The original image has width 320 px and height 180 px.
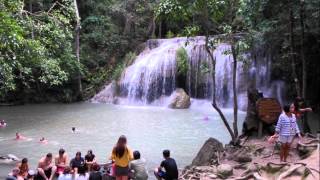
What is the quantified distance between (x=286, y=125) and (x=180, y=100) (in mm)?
17536

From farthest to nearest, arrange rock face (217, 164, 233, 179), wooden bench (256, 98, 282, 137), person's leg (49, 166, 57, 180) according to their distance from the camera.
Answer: wooden bench (256, 98, 282, 137) → person's leg (49, 166, 57, 180) → rock face (217, 164, 233, 179)

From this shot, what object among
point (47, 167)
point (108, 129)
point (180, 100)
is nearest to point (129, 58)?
point (180, 100)

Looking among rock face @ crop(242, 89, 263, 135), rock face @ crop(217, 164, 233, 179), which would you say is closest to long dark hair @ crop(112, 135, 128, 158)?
rock face @ crop(217, 164, 233, 179)

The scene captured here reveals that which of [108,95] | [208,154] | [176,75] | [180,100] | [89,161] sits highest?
[176,75]

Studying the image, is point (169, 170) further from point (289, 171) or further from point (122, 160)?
point (289, 171)

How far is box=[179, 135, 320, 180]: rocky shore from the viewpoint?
668cm

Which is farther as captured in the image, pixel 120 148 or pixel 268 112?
pixel 268 112

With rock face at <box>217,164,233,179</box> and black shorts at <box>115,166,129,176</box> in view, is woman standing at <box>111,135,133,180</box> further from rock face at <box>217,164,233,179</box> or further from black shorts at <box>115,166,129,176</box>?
rock face at <box>217,164,233,179</box>

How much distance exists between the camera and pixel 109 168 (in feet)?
32.4

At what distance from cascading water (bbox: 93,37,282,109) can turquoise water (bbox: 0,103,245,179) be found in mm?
1542

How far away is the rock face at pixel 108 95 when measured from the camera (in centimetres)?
2966

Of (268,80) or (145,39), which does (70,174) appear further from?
(145,39)

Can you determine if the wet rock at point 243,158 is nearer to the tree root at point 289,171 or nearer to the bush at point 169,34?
the tree root at point 289,171

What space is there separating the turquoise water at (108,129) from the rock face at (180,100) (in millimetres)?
584
